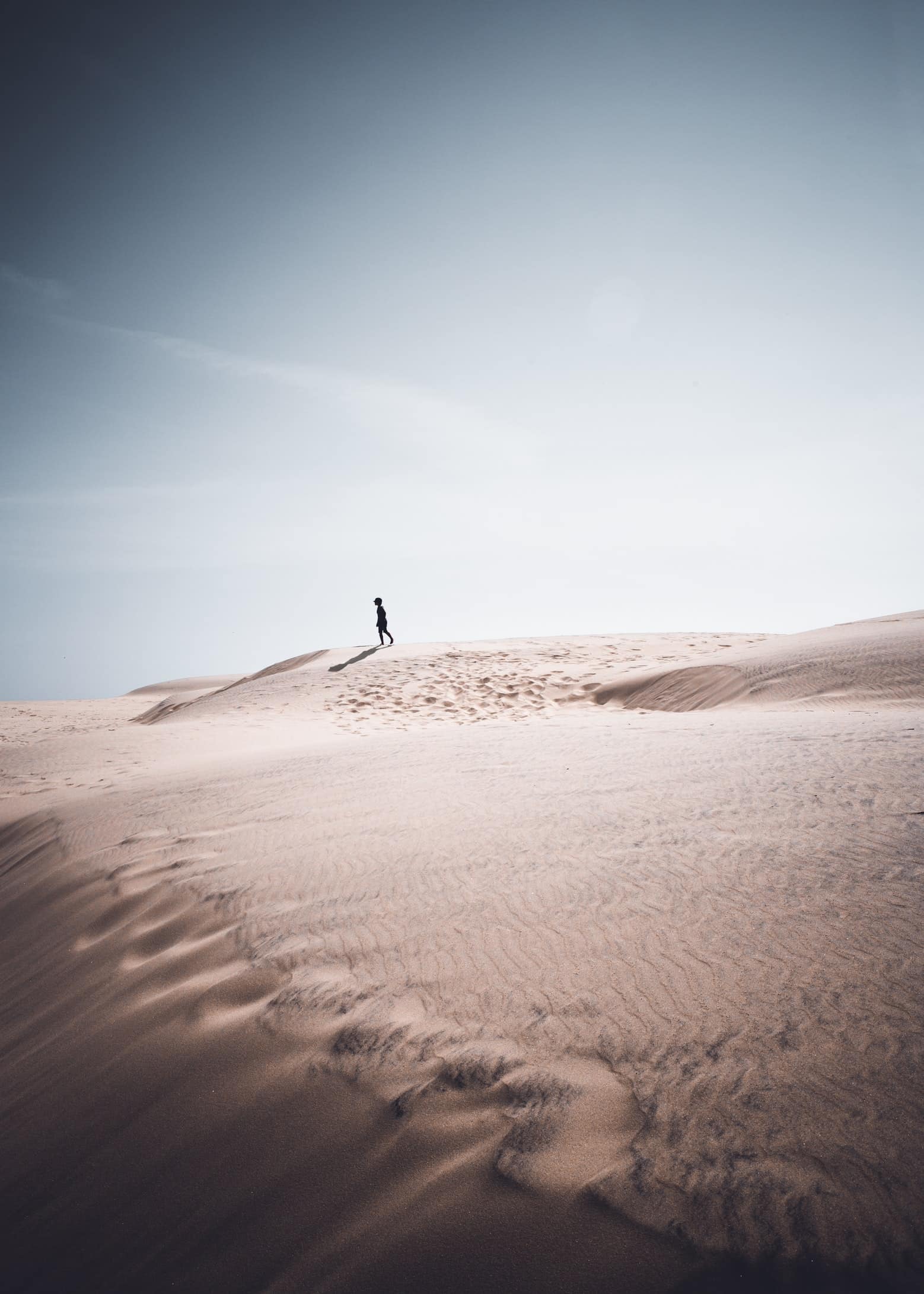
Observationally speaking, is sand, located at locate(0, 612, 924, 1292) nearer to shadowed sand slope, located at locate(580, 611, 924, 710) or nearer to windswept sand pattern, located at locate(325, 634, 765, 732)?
shadowed sand slope, located at locate(580, 611, 924, 710)

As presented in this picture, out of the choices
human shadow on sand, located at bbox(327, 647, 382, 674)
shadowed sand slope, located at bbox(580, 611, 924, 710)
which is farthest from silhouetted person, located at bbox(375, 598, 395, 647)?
shadowed sand slope, located at bbox(580, 611, 924, 710)

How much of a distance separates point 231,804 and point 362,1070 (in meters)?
2.72

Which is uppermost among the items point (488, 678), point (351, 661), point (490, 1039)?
point (351, 661)

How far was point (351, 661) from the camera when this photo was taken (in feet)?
44.3

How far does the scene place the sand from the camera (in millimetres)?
1005

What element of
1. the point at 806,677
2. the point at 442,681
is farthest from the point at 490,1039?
the point at 442,681

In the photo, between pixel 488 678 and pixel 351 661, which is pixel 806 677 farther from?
pixel 351 661

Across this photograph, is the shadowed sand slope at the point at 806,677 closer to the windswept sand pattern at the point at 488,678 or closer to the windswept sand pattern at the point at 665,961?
the windswept sand pattern at the point at 488,678

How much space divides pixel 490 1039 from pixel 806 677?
7356 mm

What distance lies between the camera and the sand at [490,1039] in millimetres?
1005

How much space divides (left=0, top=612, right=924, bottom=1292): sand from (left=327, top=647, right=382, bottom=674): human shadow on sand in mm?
9116

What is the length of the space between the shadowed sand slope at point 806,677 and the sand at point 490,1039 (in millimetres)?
3620

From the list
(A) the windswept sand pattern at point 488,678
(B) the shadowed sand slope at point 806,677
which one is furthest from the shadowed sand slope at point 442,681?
(B) the shadowed sand slope at point 806,677

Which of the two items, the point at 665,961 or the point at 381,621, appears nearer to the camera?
the point at 665,961
